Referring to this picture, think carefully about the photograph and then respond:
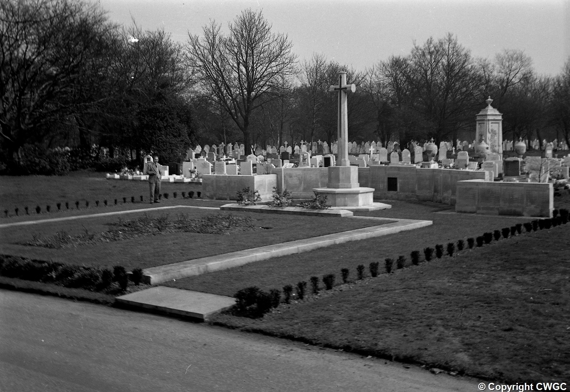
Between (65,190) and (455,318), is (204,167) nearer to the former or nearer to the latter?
(65,190)

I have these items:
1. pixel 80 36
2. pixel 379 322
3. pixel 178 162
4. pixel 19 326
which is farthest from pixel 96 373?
pixel 178 162

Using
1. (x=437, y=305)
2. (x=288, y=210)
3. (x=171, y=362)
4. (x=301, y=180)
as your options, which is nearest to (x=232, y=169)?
(x=301, y=180)

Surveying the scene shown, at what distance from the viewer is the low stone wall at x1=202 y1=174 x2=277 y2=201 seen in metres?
22.8

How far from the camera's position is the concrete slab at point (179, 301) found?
A: 26.2 feet

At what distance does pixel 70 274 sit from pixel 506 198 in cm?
1189

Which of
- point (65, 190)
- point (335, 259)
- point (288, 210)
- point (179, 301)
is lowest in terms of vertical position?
point (179, 301)

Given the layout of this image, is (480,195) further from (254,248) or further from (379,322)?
(379,322)

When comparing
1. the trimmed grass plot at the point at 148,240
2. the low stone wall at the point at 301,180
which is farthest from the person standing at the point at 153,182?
the trimmed grass plot at the point at 148,240

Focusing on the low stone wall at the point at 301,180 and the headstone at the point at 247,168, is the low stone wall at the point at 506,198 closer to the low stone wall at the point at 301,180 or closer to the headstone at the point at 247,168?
the low stone wall at the point at 301,180

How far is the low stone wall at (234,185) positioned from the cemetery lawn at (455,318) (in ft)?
42.2

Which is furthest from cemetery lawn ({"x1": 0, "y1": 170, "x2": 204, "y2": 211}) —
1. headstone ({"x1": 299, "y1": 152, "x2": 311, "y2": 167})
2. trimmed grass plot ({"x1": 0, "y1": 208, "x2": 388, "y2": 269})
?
trimmed grass plot ({"x1": 0, "y1": 208, "x2": 388, "y2": 269})

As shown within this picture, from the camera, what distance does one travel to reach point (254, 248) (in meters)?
12.0

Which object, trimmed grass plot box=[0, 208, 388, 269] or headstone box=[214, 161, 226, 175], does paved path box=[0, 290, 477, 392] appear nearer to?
trimmed grass plot box=[0, 208, 388, 269]

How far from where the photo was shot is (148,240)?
43.8 ft
